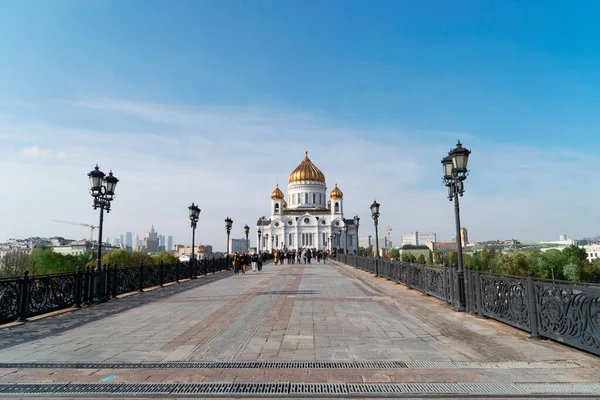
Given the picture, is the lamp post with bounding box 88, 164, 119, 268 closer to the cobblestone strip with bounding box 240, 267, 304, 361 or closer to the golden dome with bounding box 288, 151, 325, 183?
the cobblestone strip with bounding box 240, 267, 304, 361

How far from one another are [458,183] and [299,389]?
26.8ft

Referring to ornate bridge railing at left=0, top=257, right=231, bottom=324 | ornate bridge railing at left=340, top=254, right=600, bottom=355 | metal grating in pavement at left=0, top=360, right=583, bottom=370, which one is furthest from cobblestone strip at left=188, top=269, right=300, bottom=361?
ornate bridge railing at left=340, top=254, right=600, bottom=355

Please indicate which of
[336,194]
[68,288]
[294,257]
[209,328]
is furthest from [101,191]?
[336,194]

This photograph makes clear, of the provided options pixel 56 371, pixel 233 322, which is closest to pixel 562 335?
pixel 233 322

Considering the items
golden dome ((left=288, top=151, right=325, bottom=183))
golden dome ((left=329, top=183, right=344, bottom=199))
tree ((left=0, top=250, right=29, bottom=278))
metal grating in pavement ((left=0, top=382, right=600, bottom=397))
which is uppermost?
golden dome ((left=288, top=151, right=325, bottom=183))

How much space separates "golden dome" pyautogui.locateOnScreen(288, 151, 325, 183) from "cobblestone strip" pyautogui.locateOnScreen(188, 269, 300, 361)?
245ft

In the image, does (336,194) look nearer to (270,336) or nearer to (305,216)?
(305,216)

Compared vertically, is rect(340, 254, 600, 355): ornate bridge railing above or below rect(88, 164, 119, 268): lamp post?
below

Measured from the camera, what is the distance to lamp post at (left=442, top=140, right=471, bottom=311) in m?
9.62

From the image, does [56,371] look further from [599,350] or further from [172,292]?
[172,292]

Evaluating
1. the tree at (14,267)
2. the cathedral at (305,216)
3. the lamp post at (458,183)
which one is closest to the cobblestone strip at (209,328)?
the lamp post at (458,183)

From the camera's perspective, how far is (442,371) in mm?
5070

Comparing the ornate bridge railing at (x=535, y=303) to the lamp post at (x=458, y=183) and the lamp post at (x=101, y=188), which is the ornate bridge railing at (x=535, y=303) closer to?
the lamp post at (x=458, y=183)

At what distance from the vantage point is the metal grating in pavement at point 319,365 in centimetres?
525
